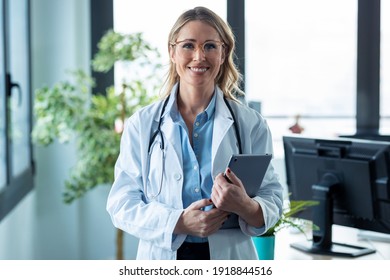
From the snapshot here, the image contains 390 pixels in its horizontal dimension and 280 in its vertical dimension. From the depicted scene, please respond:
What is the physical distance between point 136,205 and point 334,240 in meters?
1.34

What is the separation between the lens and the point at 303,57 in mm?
4266

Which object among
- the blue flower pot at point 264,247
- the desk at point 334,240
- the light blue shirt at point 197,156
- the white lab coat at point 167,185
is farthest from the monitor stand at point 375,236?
the light blue shirt at point 197,156

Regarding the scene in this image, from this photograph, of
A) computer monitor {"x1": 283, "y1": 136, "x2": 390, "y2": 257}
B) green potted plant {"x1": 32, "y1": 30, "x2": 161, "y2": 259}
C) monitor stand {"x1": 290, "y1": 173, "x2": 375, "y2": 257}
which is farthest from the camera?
green potted plant {"x1": 32, "y1": 30, "x2": 161, "y2": 259}

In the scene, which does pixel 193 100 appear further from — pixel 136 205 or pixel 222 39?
pixel 136 205

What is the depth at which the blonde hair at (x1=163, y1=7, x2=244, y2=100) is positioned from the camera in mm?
1479

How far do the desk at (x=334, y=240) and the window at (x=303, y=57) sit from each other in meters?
1.60

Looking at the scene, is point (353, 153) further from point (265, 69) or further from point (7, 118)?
point (265, 69)

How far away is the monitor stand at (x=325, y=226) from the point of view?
2.31m

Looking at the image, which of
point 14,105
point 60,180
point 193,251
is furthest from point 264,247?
point 60,180

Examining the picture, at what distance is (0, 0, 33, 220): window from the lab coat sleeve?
1.62 m

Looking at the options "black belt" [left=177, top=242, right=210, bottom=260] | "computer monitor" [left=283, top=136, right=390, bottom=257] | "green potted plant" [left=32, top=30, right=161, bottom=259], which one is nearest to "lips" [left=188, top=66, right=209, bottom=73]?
"black belt" [left=177, top=242, right=210, bottom=260]

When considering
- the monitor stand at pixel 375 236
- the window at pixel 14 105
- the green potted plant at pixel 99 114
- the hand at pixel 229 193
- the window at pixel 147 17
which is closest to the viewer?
the hand at pixel 229 193

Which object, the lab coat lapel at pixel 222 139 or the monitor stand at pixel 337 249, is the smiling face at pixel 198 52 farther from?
the monitor stand at pixel 337 249

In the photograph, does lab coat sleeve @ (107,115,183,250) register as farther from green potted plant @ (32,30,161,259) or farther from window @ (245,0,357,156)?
window @ (245,0,357,156)
